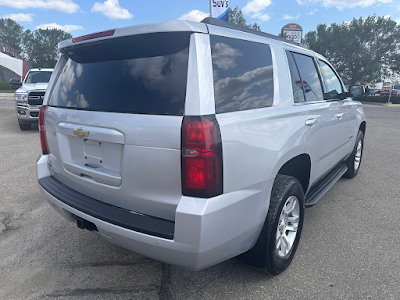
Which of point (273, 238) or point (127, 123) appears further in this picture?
point (273, 238)

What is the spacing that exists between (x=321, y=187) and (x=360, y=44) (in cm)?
6185

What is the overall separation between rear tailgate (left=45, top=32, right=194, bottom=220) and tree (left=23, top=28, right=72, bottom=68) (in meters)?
112

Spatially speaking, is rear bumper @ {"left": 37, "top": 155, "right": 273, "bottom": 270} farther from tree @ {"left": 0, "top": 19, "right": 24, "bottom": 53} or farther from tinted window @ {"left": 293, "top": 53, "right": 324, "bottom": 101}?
tree @ {"left": 0, "top": 19, "right": 24, "bottom": 53}

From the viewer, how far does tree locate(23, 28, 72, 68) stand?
3981 inches

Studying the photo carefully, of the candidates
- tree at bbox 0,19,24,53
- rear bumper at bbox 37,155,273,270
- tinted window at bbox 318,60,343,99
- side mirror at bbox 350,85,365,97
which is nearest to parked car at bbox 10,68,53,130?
tinted window at bbox 318,60,343,99

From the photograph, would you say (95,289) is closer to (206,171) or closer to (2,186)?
(206,171)

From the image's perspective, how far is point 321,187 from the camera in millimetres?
3467

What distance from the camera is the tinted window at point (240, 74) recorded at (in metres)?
1.98

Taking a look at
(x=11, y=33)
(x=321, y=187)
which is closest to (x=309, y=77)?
(x=321, y=187)

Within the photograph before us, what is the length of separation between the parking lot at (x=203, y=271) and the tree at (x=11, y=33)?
122558 millimetres

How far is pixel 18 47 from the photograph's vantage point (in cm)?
10506

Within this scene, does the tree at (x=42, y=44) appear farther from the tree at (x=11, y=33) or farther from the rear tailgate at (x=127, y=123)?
the rear tailgate at (x=127, y=123)

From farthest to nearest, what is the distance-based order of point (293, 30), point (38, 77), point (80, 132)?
point (293, 30), point (38, 77), point (80, 132)

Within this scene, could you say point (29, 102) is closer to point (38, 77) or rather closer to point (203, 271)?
point (38, 77)
